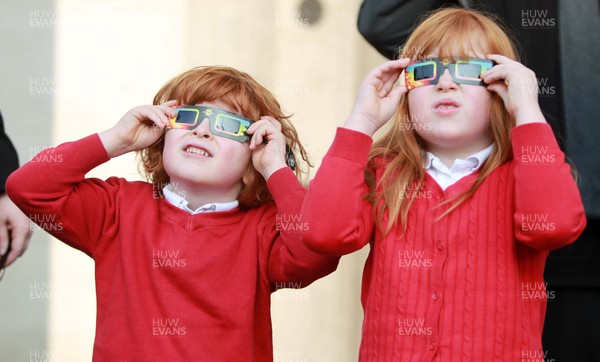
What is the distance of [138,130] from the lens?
3.06 m

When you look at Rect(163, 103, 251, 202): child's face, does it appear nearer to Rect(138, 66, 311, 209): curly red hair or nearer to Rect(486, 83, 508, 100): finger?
Rect(138, 66, 311, 209): curly red hair

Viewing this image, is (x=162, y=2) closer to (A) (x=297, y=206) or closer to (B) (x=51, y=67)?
(B) (x=51, y=67)

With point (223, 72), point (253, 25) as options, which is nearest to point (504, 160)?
point (223, 72)

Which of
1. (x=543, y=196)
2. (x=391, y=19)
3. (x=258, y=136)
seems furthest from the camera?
(x=391, y=19)

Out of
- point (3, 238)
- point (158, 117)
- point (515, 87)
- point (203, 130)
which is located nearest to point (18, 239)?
point (3, 238)

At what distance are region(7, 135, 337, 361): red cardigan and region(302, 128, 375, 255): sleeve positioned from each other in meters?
0.19

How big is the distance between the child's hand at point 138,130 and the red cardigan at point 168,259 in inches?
1.8

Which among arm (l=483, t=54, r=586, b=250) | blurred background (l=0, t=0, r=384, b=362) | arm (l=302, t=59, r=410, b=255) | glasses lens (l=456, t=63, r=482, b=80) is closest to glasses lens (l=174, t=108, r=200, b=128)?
arm (l=302, t=59, r=410, b=255)

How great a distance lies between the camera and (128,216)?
2.97 metres

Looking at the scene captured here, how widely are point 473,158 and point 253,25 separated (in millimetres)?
2000

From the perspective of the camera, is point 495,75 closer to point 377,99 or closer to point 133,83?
point 377,99

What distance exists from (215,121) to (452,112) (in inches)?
25.7

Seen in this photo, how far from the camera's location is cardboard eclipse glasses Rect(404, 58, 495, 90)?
8.92 ft

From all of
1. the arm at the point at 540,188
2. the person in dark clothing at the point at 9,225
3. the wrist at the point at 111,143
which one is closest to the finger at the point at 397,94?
the arm at the point at 540,188
